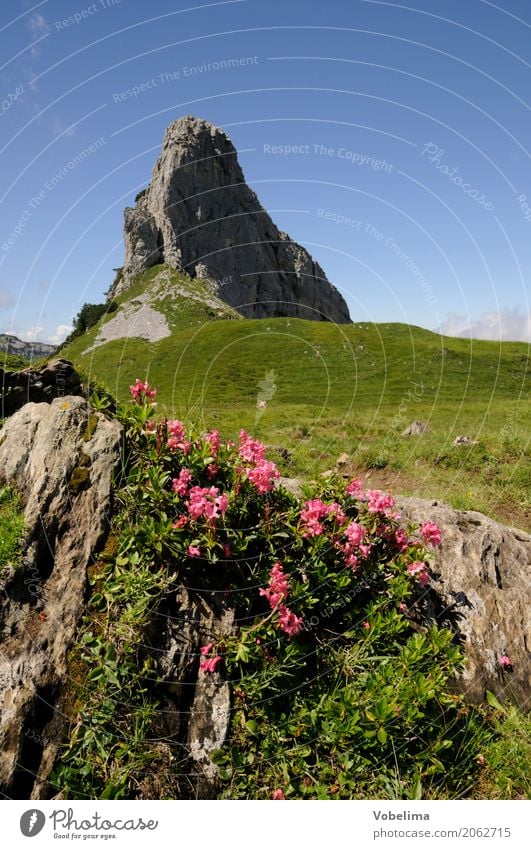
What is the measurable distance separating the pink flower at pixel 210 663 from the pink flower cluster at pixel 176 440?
2.42 m

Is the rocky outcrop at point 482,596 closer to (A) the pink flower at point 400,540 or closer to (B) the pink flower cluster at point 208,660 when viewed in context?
(A) the pink flower at point 400,540

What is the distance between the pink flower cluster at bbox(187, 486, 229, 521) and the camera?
5.12 m

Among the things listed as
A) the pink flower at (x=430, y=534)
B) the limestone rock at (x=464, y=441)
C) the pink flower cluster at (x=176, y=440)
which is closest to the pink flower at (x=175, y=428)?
the pink flower cluster at (x=176, y=440)

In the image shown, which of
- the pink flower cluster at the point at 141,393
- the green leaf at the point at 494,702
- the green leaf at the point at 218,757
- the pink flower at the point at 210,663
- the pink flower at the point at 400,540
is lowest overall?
the green leaf at the point at 218,757

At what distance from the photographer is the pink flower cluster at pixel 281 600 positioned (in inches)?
194

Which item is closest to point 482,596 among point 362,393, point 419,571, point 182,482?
point 419,571

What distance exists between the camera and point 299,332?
6556 centimetres

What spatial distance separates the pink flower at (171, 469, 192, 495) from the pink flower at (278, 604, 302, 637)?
68.8 inches

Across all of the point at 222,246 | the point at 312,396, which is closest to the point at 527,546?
the point at 312,396

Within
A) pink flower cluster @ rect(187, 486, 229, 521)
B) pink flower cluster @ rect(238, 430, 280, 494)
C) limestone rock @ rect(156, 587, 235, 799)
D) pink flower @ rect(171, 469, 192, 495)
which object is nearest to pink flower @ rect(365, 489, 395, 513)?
pink flower cluster @ rect(238, 430, 280, 494)

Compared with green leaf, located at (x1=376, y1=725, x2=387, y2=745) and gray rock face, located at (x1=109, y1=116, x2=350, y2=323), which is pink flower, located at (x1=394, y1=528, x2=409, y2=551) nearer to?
green leaf, located at (x1=376, y1=725, x2=387, y2=745)

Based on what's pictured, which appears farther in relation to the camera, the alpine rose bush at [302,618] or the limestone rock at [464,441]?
the limestone rock at [464,441]
